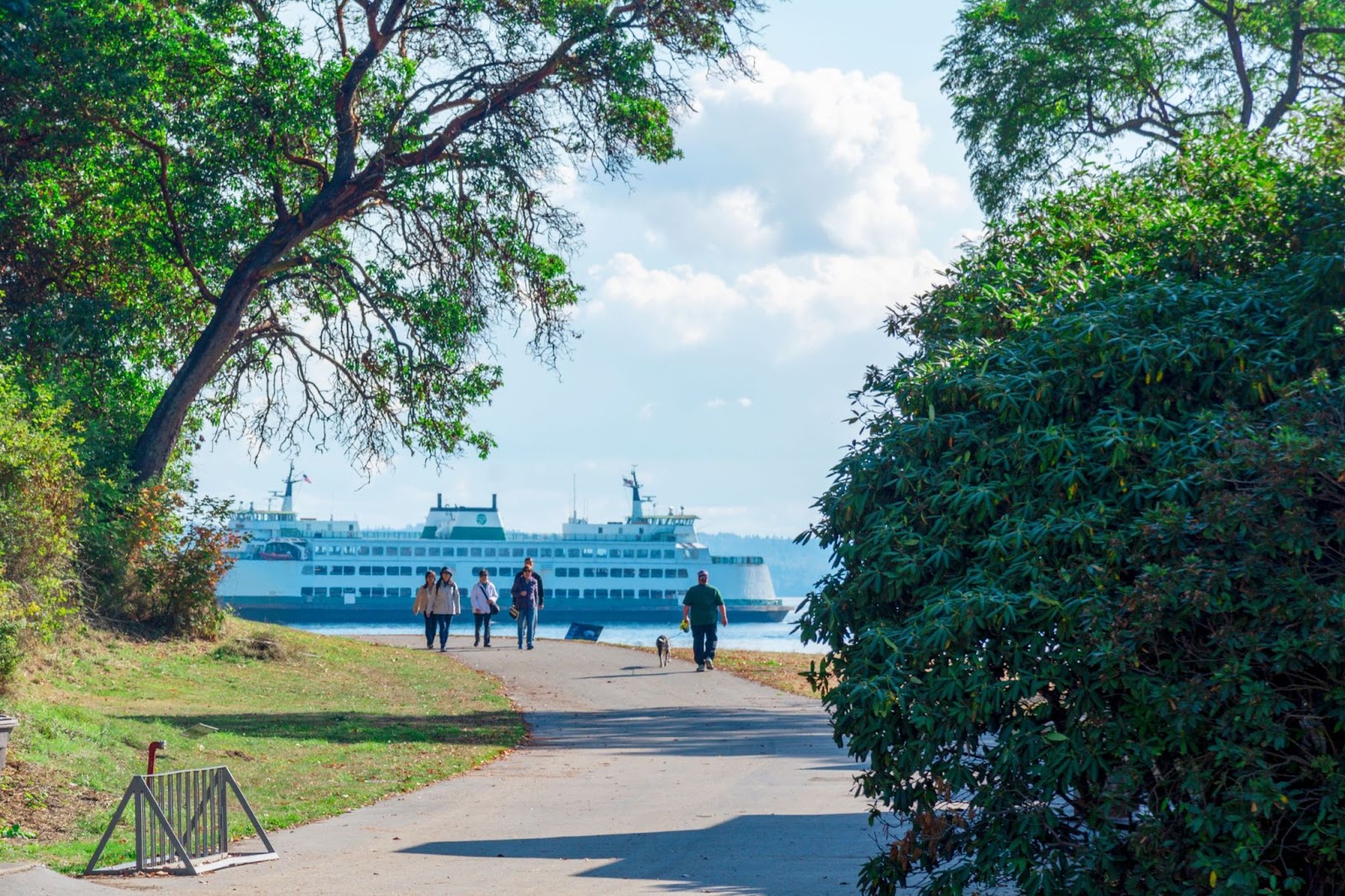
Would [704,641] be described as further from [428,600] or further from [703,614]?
[428,600]

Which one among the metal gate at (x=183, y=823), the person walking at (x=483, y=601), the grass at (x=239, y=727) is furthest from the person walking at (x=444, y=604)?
the metal gate at (x=183, y=823)

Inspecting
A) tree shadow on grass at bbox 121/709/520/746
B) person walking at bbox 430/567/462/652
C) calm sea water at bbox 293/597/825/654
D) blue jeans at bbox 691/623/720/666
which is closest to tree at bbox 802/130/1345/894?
tree shadow on grass at bbox 121/709/520/746

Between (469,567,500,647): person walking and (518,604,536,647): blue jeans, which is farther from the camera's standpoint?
(469,567,500,647): person walking

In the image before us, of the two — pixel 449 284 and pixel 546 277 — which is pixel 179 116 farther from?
pixel 546 277

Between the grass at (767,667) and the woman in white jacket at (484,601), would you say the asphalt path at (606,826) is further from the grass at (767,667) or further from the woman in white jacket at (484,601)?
the woman in white jacket at (484,601)

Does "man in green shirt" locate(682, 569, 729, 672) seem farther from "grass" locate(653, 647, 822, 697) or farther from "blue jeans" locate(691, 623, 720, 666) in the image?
"grass" locate(653, 647, 822, 697)

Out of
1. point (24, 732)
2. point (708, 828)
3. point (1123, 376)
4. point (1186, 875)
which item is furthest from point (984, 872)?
point (24, 732)

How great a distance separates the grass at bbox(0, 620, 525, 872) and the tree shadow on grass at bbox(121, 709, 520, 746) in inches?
1.0

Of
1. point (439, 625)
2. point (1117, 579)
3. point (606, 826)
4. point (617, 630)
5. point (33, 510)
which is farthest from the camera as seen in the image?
point (617, 630)

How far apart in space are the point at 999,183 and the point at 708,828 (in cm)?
1413

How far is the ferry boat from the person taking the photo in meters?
73.5

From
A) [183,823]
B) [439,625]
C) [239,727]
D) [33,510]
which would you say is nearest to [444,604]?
[439,625]

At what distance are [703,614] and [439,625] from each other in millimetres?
7574

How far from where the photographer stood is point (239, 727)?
13.8 m
